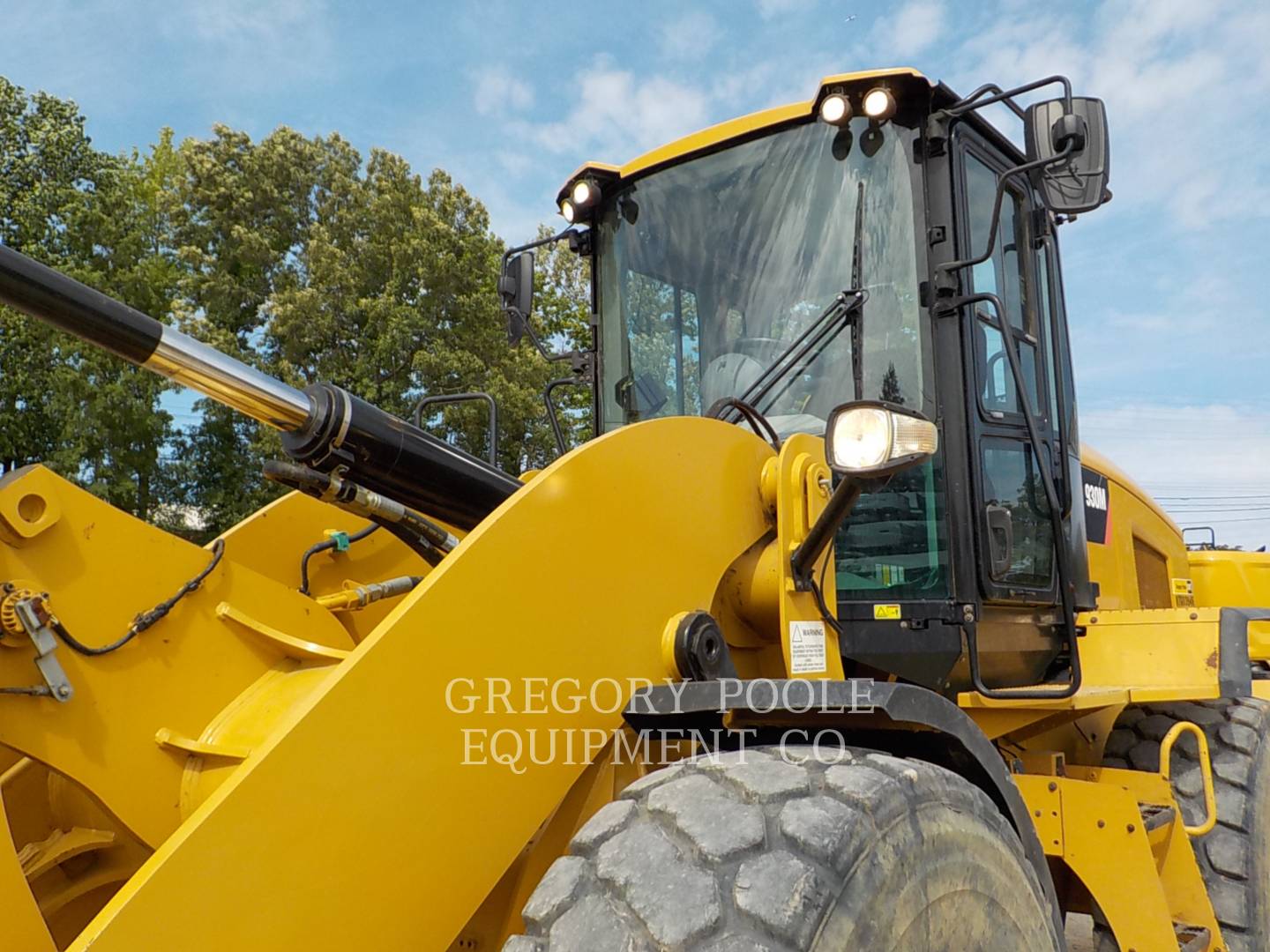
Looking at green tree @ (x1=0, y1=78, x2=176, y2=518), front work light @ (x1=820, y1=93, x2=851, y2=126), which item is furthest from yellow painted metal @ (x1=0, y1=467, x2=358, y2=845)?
green tree @ (x1=0, y1=78, x2=176, y2=518)

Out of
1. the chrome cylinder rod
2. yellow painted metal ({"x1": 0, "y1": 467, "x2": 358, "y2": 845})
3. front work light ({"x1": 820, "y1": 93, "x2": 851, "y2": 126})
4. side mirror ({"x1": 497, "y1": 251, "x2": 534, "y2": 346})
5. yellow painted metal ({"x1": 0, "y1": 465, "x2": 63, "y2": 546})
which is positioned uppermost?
front work light ({"x1": 820, "y1": 93, "x2": 851, "y2": 126})

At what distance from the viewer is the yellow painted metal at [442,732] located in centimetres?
155

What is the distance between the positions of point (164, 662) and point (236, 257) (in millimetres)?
19888

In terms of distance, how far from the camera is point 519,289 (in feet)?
13.1

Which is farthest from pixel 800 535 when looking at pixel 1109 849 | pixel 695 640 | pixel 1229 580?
pixel 1229 580

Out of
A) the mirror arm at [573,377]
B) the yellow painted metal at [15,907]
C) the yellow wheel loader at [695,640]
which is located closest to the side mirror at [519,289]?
the yellow wheel loader at [695,640]

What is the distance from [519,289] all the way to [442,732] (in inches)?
97.7

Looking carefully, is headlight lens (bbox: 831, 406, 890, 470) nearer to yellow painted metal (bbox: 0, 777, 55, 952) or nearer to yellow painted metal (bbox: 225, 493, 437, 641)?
yellow painted metal (bbox: 225, 493, 437, 641)

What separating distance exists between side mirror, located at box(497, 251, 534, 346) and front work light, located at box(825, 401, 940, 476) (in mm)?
2128

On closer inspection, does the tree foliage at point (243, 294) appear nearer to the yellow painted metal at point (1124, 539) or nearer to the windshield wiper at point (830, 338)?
the yellow painted metal at point (1124, 539)

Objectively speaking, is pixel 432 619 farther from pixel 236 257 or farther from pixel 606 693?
pixel 236 257

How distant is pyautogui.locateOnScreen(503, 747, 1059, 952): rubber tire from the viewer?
1640mm

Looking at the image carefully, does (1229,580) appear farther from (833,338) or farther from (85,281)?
(85,281)

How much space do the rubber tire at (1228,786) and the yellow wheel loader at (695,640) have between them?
1 cm
